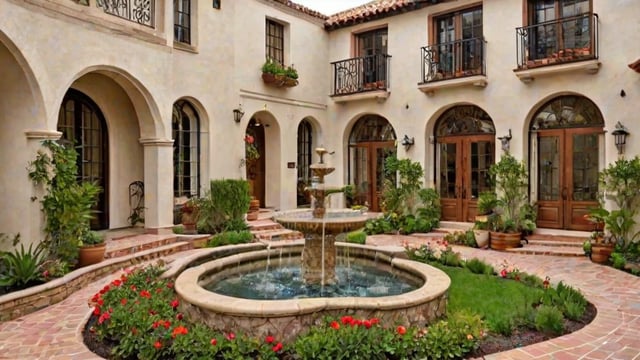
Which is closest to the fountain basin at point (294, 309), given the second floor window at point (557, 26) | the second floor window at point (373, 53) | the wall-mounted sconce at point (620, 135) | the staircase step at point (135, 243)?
the staircase step at point (135, 243)

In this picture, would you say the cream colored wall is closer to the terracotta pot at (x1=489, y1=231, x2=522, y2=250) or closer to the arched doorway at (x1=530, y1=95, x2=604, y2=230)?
the arched doorway at (x1=530, y1=95, x2=604, y2=230)

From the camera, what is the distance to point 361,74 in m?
15.8

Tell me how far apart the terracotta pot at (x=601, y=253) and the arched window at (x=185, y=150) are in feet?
31.8

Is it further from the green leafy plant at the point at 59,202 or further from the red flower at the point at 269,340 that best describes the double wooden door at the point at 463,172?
the red flower at the point at 269,340

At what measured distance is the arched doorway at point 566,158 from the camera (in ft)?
37.9

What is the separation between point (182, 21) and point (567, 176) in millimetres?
10800

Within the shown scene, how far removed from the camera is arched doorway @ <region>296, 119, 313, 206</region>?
16062 mm

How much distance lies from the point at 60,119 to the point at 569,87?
12.2 meters

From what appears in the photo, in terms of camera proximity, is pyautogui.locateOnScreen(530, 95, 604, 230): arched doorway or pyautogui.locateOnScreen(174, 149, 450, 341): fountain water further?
pyautogui.locateOnScreen(530, 95, 604, 230): arched doorway

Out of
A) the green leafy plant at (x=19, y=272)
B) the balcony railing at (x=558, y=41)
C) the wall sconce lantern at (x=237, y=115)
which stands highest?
the balcony railing at (x=558, y=41)

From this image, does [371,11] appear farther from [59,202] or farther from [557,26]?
[59,202]

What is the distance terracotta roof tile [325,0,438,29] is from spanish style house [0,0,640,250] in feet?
0.22

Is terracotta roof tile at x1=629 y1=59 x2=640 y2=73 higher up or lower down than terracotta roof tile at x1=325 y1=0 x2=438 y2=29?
lower down

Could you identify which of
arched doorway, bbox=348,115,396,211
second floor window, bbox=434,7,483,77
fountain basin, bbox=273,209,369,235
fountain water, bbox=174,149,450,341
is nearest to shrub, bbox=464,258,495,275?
fountain water, bbox=174,149,450,341
